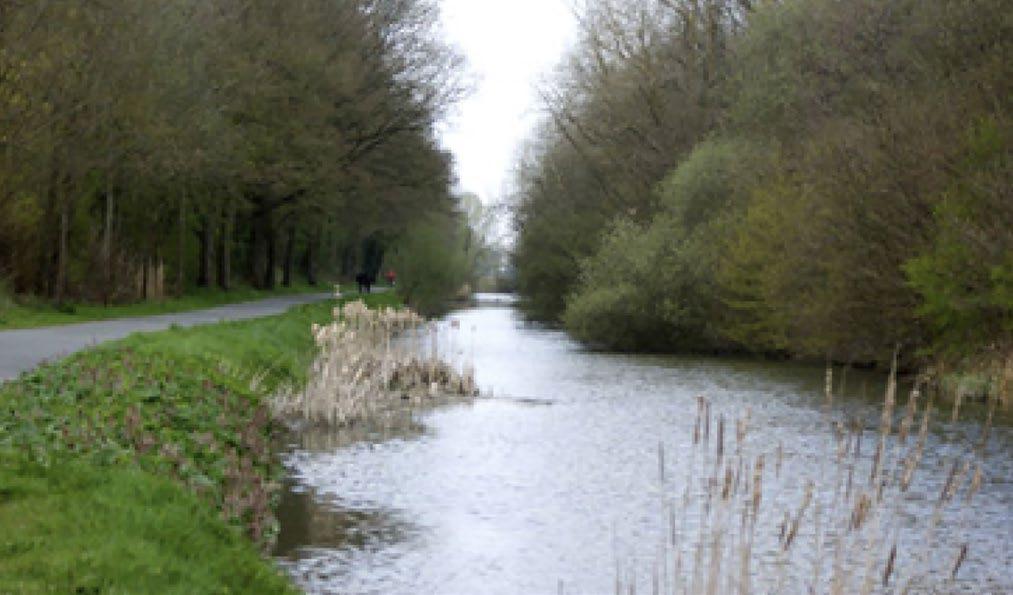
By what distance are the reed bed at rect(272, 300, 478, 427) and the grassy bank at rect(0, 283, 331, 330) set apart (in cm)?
645

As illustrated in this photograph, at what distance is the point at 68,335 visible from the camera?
23453mm

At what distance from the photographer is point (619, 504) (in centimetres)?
1384

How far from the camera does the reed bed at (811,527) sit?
24.2 ft

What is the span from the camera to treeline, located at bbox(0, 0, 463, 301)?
95.7 feet

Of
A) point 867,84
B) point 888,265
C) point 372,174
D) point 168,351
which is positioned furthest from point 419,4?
point 168,351

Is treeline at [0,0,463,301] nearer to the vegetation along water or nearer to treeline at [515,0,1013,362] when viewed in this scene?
the vegetation along water

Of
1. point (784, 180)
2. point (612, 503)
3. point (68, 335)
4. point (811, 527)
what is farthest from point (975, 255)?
point (68, 335)

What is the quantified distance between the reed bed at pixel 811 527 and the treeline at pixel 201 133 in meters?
15.7

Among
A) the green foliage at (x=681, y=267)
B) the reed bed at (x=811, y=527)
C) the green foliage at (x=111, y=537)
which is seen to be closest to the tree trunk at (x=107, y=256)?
the green foliage at (x=681, y=267)

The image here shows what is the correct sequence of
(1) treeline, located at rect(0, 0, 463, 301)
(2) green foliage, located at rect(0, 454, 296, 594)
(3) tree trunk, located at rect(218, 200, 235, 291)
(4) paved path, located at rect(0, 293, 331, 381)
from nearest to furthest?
(2) green foliage, located at rect(0, 454, 296, 594), (4) paved path, located at rect(0, 293, 331, 381), (1) treeline, located at rect(0, 0, 463, 301), (3) tree trunk, located at rect(218, 200, 235, 291)

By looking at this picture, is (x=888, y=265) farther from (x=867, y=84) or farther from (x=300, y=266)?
(x=300, y=266)

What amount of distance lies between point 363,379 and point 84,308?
42.9 ft

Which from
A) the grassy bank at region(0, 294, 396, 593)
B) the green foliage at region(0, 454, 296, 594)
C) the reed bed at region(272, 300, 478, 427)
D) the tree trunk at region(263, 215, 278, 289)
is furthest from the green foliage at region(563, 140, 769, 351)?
the green foliage at region(0, 454, 296, 594)

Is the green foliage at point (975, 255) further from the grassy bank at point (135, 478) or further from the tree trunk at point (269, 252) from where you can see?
the tree trunk at point (269, 252)
